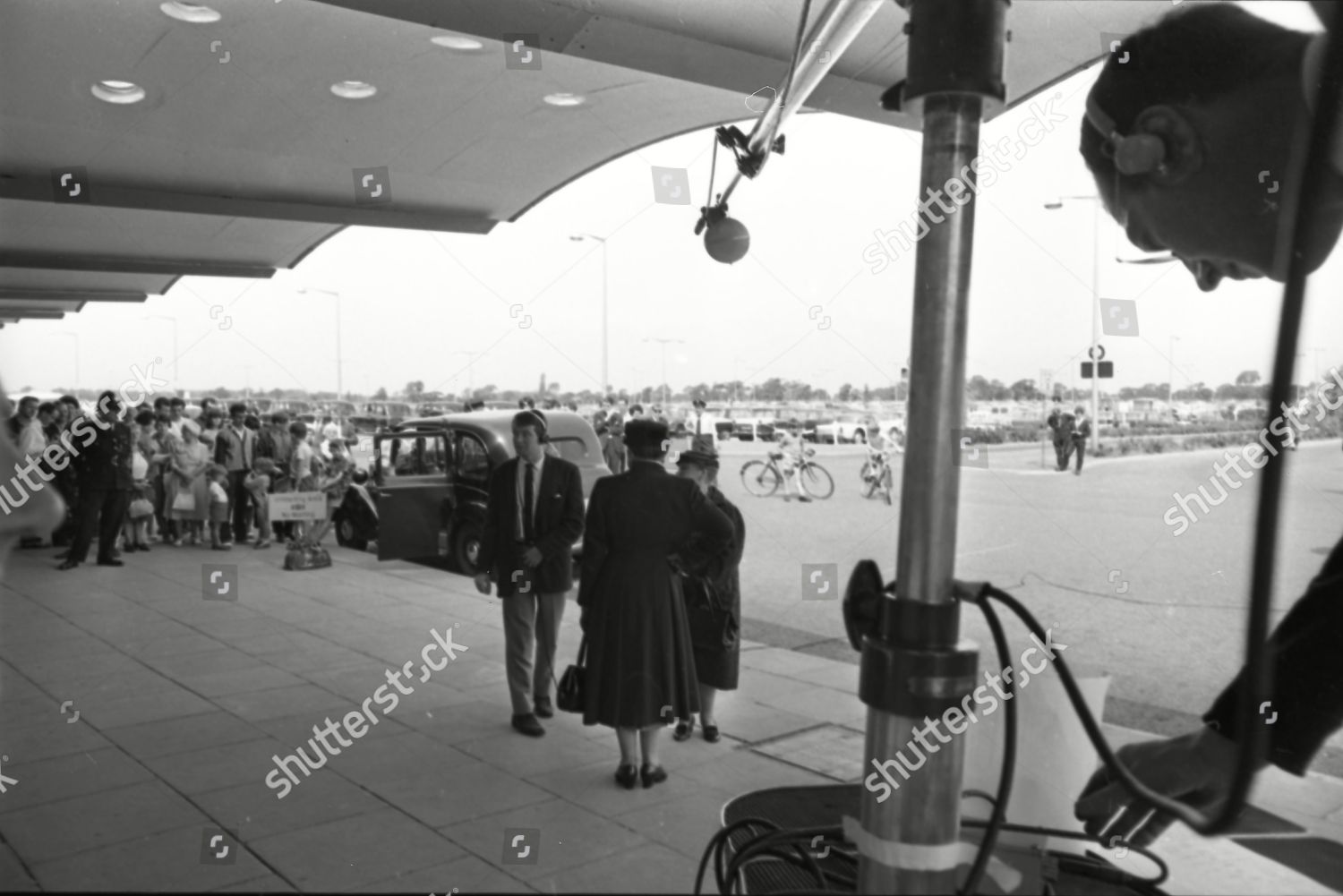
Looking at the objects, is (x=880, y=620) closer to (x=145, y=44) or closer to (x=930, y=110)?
(x=930, y=110)

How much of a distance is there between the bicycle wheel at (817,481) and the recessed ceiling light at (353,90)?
9.51 metres

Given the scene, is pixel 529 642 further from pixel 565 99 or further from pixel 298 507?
pixel 298 507

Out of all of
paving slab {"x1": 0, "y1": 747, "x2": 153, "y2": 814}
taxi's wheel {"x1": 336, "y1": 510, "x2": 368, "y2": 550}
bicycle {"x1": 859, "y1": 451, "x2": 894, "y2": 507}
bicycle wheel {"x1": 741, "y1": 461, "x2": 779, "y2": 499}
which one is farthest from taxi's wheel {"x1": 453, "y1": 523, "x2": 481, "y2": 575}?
paving slab {"x1": 0, "y1": 747, "x2": 153, "y2": 814}

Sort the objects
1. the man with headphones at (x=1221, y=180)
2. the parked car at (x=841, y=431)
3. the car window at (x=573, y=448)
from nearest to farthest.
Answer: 1. the man with headphones at (x=1221, y=180)
2. the car window at (x=573, y=448)
3. the parked car at (x=841, y=431)

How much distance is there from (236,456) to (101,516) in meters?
1.81

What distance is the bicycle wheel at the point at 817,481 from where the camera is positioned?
45.0 feet

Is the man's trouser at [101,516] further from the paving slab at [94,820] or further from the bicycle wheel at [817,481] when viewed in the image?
the bicycle wheel at [817,481]

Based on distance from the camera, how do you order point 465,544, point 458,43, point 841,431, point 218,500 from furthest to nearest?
point 841,431, point 218,500, point 465,544, point 458,43

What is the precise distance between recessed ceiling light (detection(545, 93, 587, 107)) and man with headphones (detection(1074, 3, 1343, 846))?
479cm

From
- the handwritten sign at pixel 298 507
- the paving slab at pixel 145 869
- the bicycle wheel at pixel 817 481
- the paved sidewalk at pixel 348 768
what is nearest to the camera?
the paving slab at pixel 145 869

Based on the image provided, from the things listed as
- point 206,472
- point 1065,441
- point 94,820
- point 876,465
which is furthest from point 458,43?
point 1065,441

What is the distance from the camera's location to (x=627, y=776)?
406 cm

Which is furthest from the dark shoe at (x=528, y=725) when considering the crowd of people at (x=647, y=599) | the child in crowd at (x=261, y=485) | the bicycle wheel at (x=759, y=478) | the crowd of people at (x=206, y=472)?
the bicycle wheel at (x=759, y=478)

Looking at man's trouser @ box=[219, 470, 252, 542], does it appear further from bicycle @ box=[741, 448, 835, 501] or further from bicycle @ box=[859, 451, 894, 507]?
bicycle @ box=[859, 451, 894, 507]
